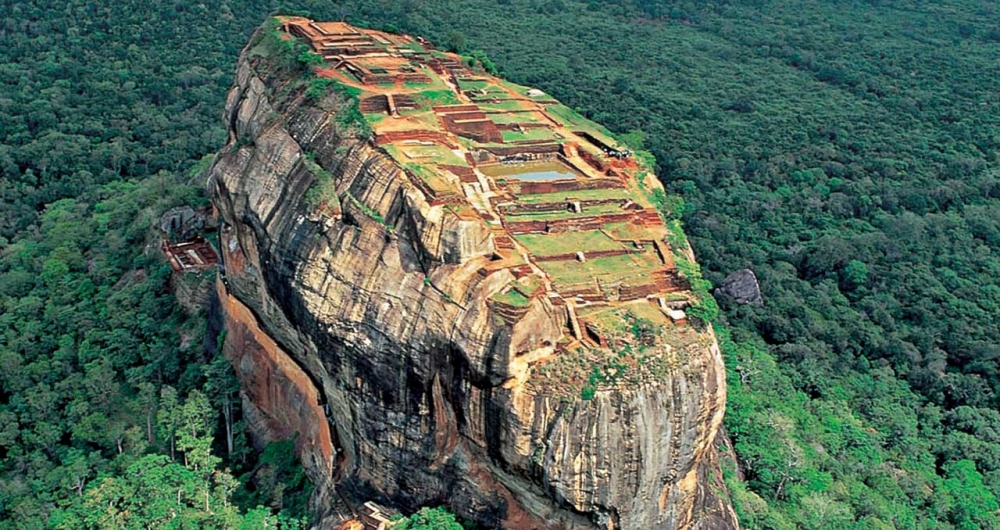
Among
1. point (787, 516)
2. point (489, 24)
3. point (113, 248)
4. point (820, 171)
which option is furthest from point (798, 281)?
point (489, 24)

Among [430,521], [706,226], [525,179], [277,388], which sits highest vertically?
[525,179]

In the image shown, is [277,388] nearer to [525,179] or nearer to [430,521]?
[430,521]

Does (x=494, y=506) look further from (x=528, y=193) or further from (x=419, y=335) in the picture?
(x=528, y=193)

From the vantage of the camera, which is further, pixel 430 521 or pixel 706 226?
pixel 706 226

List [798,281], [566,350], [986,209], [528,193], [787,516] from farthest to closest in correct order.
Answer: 1. [986,209]
2. [798,281]
3. [787,516]
4. [528,193]
5. [566,350]

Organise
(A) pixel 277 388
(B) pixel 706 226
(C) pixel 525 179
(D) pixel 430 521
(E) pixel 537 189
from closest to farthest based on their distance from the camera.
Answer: (D) pixel 430 521, (E) pixel 537 189, (C) pixel 525 179, (A) pixel 277 388, (B) pixel 706 226

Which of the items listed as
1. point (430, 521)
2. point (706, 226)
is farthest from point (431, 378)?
point (706, 226)
